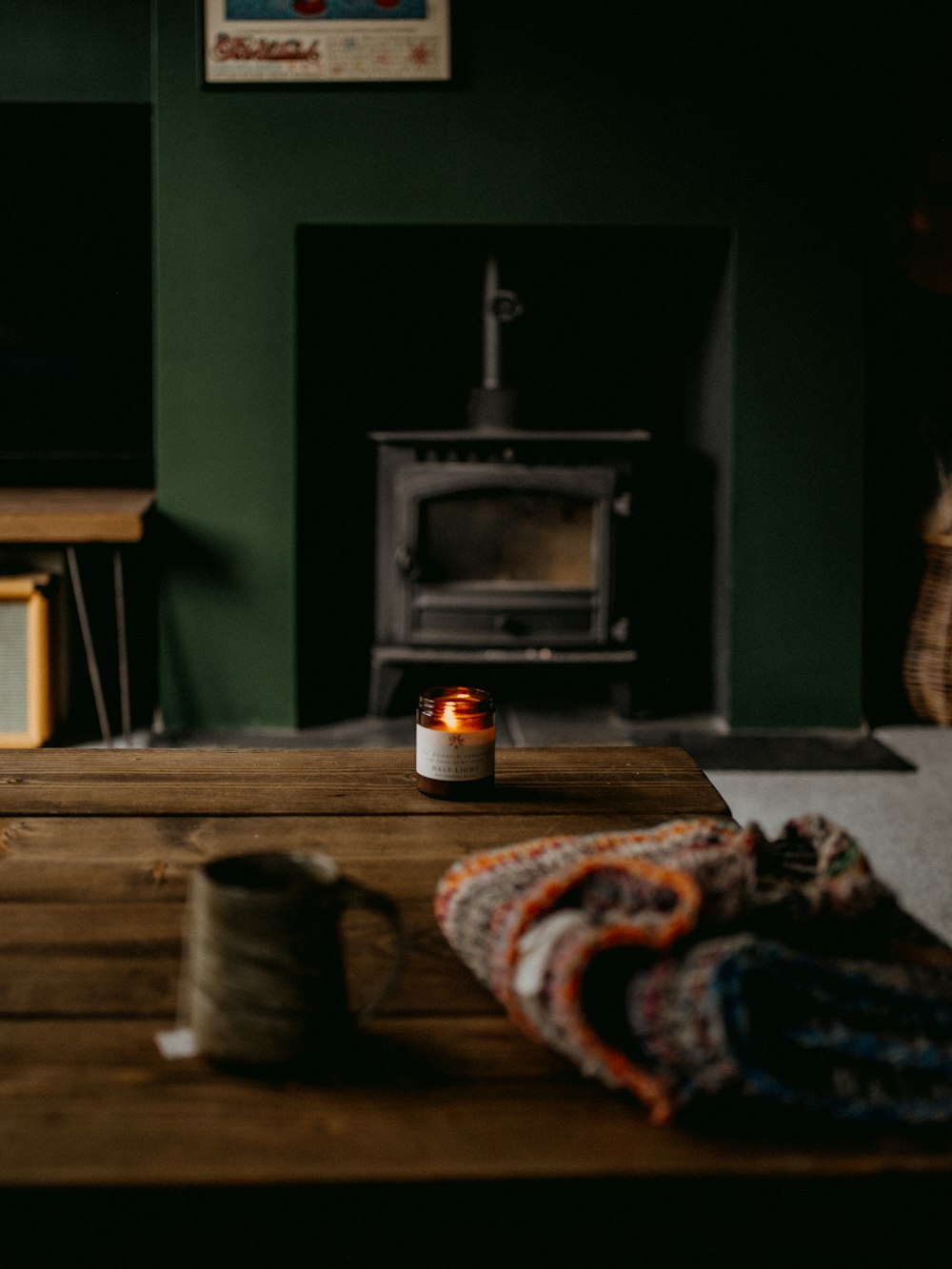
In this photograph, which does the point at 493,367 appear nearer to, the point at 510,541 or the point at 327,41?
the point at 510,541

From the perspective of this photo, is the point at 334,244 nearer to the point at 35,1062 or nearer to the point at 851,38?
the point at 851,38

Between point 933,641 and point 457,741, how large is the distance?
2314 mm

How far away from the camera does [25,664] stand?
2734 millimetres

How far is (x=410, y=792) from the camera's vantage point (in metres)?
1.12

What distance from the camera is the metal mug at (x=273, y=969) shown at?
0.57m

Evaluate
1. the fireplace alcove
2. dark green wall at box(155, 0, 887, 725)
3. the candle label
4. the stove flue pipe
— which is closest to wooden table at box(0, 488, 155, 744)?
Answer: dark green wall at box(155, 0, 887, 725)

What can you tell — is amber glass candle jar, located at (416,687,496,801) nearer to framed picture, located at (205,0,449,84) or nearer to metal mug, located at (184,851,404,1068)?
metal mug, located at (184,851,404,1068)

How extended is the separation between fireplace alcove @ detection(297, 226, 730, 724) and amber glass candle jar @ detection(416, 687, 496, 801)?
1.94 m

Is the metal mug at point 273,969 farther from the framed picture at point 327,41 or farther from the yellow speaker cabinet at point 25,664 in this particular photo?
the framed picture at point 327,41

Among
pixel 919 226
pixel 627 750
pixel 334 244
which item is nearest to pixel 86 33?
pixel 334 244

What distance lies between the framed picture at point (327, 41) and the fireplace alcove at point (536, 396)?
43 centimetres

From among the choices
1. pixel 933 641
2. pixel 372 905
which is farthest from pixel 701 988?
pixel 933 641

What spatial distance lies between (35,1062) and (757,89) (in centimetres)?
280

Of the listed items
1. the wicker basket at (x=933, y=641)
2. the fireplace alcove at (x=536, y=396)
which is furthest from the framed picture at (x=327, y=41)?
the wicker basket at (x=933, y=641)
